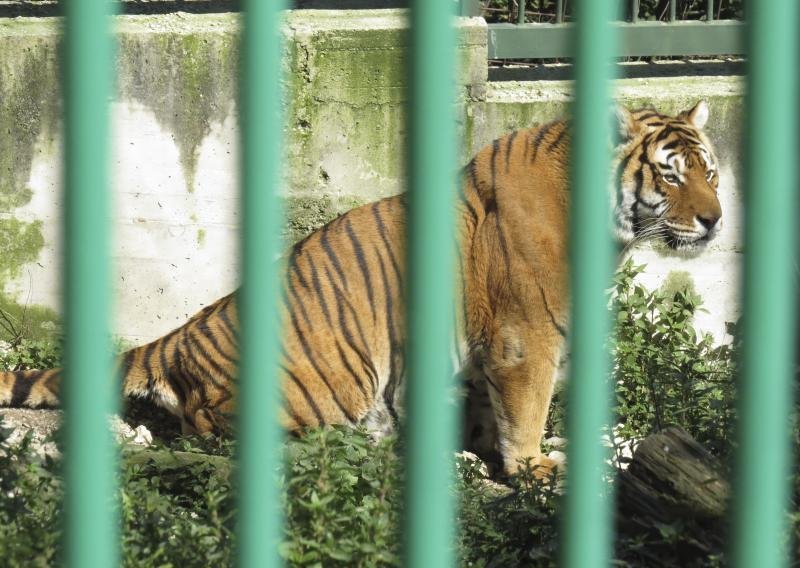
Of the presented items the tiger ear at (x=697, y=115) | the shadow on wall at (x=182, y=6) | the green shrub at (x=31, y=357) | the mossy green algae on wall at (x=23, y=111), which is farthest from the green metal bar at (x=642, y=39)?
the green shrub at (x=31, y=357)

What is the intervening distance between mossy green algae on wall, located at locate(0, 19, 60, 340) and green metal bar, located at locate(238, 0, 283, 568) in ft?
17.6

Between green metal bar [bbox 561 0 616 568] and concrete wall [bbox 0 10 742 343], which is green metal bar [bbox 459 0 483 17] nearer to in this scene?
concrete wall [bbox 0 10 742 343]

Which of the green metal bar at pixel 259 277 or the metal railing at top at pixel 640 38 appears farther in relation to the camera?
the metal railing at top at pixel 640 38

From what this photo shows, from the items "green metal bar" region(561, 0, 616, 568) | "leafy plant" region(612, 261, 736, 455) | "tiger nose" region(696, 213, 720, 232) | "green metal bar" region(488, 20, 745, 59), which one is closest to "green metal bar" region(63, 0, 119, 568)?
"green metal bar" region(561, 0, 616, 568)

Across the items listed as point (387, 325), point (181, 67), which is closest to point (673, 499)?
point (387, 325)

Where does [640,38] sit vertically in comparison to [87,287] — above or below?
above

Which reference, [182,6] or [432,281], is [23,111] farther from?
[432,281]

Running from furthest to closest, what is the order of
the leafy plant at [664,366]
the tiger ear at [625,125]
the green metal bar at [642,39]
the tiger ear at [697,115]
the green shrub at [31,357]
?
the green metal bar at [642,39] < the green shrub at [31,357] < the tiger ear at [697,115] < the tiger ear at [625,125] < the leafy plant at [664,366]

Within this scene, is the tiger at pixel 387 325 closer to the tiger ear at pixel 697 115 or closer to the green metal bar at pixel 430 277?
the tiger ear at pixel 697 115

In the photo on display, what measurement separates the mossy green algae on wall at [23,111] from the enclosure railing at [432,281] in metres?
5.34

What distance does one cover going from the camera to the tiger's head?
5449mm

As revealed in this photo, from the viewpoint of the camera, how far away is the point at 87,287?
43.8 inches

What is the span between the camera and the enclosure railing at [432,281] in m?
1.09

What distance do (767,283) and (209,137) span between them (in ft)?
17.6
